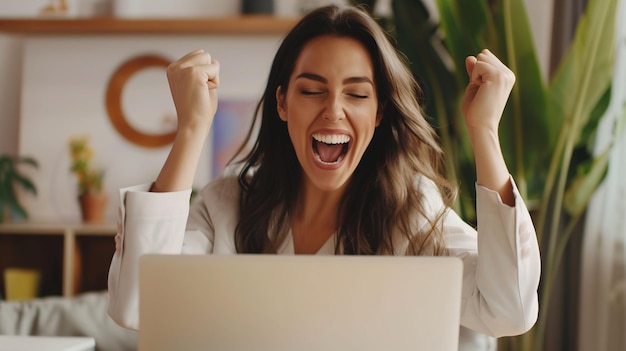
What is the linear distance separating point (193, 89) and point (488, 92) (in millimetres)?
530

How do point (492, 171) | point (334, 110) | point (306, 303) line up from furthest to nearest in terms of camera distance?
point (334, 110), point (492, 171), point (306, 303)

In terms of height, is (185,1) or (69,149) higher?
(185,1)

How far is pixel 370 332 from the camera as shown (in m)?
0.82

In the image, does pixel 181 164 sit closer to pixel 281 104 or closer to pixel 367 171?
pixel 281 104

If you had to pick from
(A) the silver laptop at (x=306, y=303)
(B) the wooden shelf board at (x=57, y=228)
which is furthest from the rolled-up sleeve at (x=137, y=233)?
(B) the wooden shelf board at (x=57, y=228)

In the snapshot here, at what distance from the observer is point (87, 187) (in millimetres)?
3809

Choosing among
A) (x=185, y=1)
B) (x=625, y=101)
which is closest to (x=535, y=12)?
(x=625, y=101)

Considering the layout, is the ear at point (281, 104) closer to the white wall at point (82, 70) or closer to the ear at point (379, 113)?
the ear at point (379, 113)

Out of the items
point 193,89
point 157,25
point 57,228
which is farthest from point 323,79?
point 57,228

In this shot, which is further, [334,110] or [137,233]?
[334,110]

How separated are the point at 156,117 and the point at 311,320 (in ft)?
11.0

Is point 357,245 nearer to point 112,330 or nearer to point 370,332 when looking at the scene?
point 112,330

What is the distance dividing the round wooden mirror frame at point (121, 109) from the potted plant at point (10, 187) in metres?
0.48

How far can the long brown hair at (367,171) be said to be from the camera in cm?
158
